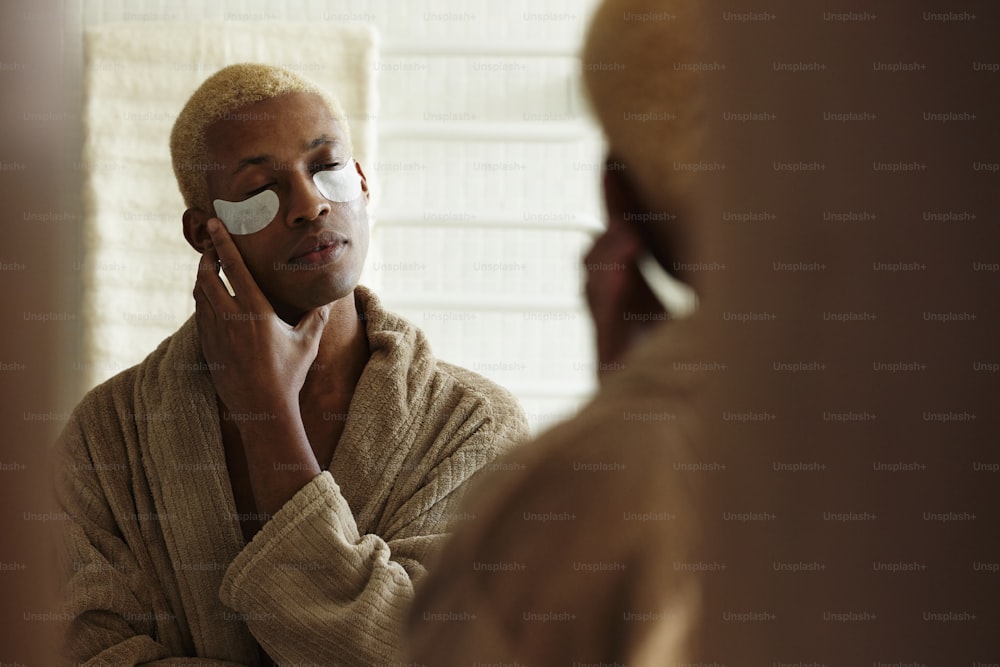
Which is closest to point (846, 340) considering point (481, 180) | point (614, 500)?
point (614, 500)

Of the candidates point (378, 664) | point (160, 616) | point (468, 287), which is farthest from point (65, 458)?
point (468, 287)

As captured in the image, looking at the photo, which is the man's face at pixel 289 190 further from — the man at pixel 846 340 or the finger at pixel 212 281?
the man at pixel 846 340

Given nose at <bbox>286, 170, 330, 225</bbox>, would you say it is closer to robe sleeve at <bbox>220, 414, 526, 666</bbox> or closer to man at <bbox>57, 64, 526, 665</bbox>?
man at <bbox>57, 64, 526, 665</bbox>

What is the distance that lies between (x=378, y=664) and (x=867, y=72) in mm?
462

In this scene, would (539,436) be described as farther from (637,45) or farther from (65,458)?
(65,458)

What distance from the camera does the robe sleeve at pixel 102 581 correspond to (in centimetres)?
46

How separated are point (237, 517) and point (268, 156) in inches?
8.1

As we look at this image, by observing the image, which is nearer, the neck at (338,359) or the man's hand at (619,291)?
the man's hand at (619,291)

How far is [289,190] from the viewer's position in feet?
1.77

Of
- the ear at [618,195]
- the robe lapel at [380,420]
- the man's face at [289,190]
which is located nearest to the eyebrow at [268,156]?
the man's face at [289,190]

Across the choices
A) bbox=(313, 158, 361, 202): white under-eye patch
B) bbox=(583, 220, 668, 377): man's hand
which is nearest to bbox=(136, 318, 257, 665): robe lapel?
bbox=(313, 158, 361, 202): white under-eye patch

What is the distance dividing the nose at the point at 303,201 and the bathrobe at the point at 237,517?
0.07 meters

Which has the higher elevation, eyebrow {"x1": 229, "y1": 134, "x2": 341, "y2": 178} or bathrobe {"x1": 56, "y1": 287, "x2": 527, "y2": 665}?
eyebrow {"x1": 229, "y1": 134, "x2": 341, "y2": 178}

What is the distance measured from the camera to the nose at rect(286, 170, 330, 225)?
54cm
